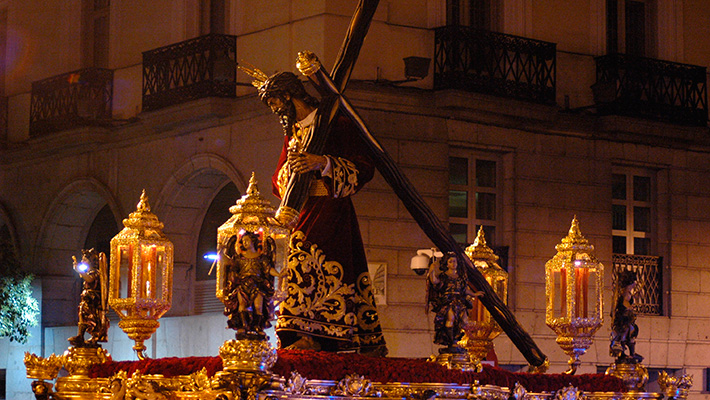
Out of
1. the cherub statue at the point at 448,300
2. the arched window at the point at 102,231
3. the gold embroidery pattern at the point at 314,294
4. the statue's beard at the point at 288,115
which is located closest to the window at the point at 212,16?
the arched window at the point at 102,231

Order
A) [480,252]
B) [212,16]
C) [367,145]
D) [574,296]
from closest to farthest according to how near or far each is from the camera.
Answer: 1. [367,145]
2. [574,296]
3. [480,252]
4. [212,16]

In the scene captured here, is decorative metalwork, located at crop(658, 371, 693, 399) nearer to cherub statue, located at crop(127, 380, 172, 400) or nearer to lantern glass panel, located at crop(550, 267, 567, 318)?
lantern glass panel, located at crop(550, 267, 567, 318)

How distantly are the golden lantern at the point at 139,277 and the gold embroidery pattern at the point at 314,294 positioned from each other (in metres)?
1.13

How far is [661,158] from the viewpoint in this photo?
59.7 feet

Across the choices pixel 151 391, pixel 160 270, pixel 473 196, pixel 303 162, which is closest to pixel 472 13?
pixel 473 196

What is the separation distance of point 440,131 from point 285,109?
853 centimetres

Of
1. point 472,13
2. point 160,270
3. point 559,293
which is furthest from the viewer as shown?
point 472,13

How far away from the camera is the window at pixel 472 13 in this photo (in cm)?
1697

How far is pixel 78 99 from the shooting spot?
18875 millimetres

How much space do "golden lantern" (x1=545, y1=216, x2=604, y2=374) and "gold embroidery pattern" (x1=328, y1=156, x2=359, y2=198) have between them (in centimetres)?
227

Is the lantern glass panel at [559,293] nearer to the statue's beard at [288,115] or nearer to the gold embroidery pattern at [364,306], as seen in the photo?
the gold embroidery pattern at [364,306]

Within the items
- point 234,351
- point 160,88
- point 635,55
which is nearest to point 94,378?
point 234,351

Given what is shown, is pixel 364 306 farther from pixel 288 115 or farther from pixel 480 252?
pixel 480 252

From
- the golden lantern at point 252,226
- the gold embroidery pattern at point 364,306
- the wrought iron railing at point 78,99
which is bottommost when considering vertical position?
the gold embroidery pattern at point 364,306
